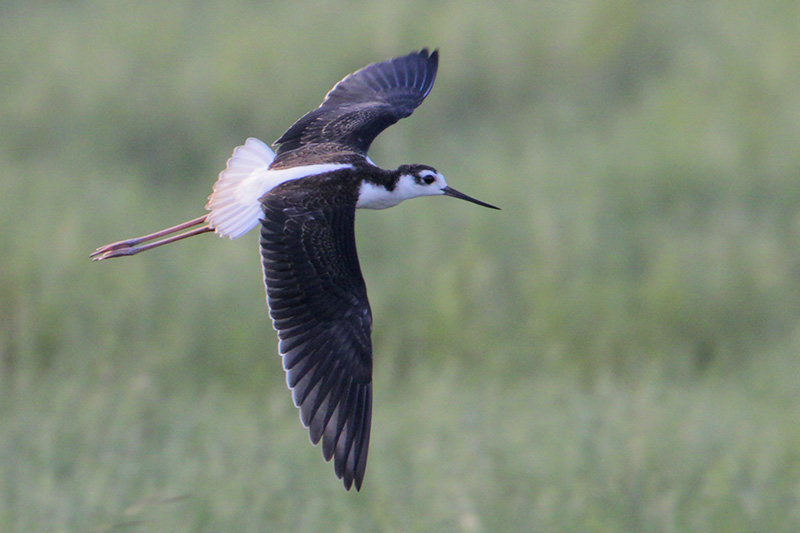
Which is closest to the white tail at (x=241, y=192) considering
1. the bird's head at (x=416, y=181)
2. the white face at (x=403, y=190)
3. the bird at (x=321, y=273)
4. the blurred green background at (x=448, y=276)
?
the bird at (x=321, y=273)

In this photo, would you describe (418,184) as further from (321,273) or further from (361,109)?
(321,273)

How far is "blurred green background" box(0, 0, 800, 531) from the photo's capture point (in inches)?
173

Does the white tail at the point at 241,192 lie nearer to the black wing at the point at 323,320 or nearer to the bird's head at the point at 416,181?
the black wing at the point at 323,320

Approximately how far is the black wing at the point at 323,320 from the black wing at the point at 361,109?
0.60 meters

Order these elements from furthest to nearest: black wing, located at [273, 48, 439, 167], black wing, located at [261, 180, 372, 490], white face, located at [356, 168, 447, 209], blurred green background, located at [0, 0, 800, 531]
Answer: black wing, located at [273, 48, 439, 167]
blurred green background, located at [0, 0, 800, 531]
white face, located at [356, 168, 447, 209]
black wing, located at [261, 180, 372, 490]

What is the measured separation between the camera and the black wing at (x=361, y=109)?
183 inches

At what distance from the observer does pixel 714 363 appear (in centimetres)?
646

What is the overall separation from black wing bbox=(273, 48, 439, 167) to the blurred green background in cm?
118

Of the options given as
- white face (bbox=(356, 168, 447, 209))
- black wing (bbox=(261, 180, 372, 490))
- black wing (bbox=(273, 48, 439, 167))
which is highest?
black wing (bbox=(273, 48, 439, 167))

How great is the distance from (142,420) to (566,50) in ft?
16.8

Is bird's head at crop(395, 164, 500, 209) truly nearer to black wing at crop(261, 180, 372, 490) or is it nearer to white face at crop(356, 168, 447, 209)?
white face at crop(356, 168, 447, 209)

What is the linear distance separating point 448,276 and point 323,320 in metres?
2.58

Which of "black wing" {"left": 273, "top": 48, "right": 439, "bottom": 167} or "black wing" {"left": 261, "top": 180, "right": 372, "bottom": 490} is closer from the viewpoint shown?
"black wing" {"left": 261, "top": 180, "right": 372, "bottom": 490}

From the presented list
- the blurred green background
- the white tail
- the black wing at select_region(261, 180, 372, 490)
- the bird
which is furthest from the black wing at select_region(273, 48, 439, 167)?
the blurred green background
